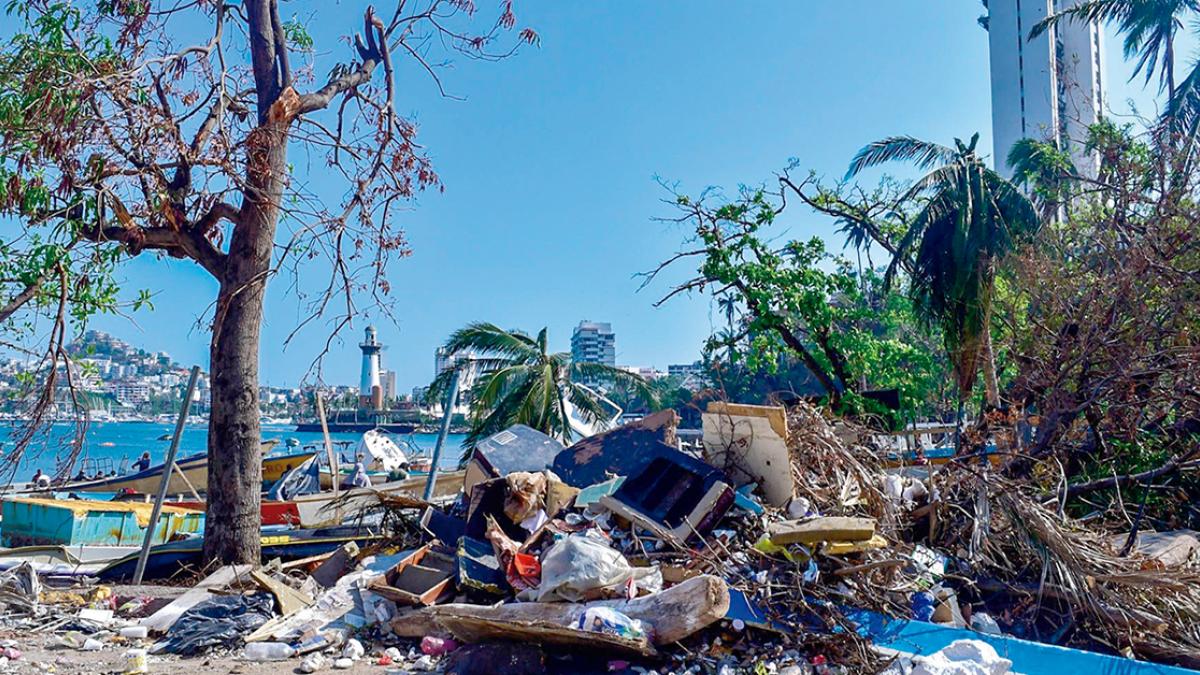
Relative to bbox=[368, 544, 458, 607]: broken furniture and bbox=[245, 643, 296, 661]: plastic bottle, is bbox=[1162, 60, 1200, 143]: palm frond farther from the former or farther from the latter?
bbox=[245, 643, 296, 661]: plastic bottle

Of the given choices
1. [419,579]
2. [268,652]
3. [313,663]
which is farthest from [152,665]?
[419,579]

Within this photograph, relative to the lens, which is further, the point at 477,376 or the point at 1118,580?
the point at 477,376

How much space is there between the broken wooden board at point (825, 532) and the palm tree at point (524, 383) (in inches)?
477

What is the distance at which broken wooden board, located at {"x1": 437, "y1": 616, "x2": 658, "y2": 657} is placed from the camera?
4.60 meters

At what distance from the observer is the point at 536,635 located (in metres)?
4.76

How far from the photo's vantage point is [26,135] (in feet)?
18.9

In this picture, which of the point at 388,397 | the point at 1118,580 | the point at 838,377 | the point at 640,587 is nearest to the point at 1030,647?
the point at 1118,580

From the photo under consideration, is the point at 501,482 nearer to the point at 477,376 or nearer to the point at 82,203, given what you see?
the point at 82,203

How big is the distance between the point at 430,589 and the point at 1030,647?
138 inches

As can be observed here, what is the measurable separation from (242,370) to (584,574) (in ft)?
13.5

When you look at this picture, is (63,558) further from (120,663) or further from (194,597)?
(120,663)

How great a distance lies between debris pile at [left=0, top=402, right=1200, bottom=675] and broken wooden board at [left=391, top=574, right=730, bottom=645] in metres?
0.01

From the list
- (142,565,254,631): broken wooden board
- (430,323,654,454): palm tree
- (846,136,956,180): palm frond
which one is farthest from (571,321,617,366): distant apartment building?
(142,565,254,631): broken wooden board

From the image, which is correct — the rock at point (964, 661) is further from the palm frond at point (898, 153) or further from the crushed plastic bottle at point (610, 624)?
the palm frond at point (898, 153)
